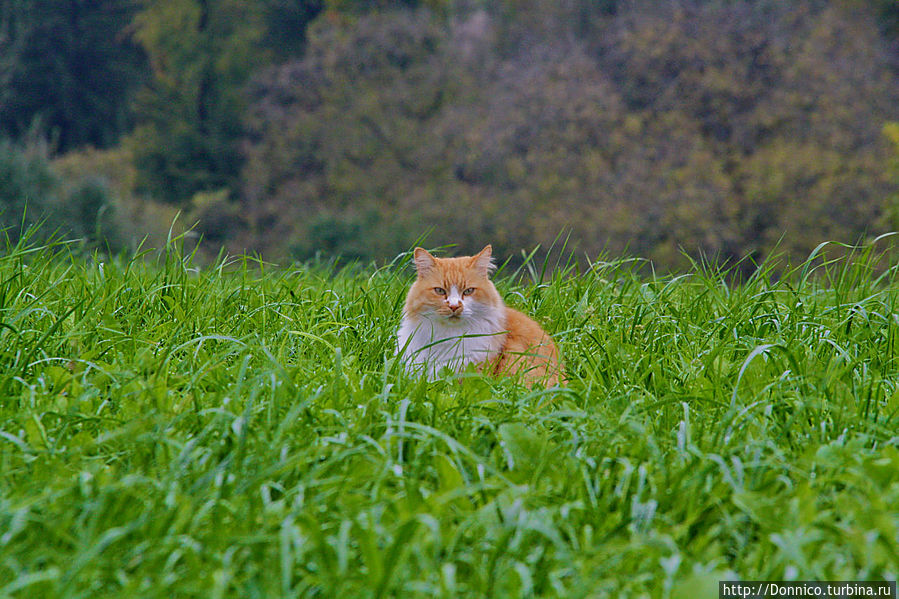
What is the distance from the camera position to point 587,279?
13.5ft

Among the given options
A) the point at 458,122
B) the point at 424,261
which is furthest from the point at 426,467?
the point at 458,122

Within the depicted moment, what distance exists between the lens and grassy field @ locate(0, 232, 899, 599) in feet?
5.39

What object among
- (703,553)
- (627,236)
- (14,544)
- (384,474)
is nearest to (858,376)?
(703,553)

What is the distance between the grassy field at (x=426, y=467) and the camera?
1642mm

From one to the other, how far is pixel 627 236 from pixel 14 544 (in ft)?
50.7

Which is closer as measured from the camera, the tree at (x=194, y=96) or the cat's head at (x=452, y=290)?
the cat's head at (x=452, y=290)

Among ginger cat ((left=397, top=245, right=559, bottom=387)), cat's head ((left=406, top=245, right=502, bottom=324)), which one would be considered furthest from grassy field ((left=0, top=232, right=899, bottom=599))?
cat's head ((left=406, top=245, right=502, bottom=324))

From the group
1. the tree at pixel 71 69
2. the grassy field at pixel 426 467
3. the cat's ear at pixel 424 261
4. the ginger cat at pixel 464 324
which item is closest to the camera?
the grassy field at pixel 426 467

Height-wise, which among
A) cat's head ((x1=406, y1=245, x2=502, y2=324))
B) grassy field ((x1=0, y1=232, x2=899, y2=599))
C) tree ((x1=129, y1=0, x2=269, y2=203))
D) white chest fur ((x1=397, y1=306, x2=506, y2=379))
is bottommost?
tree ((x1=129, y1=0, x2=269, y2=203))

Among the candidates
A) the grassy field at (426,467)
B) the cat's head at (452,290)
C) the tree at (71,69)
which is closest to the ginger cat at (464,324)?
the cat's head at (452,290)

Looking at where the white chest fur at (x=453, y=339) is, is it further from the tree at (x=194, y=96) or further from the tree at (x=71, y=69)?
the tree at (x=71, y=69)

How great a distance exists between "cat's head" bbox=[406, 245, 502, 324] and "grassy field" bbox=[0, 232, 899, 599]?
14.3 inches

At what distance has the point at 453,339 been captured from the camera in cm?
338

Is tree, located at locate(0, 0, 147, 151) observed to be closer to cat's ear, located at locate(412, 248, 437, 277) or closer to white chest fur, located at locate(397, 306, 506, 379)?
cat's ear, located at locate(412, 248, 437, 277)
